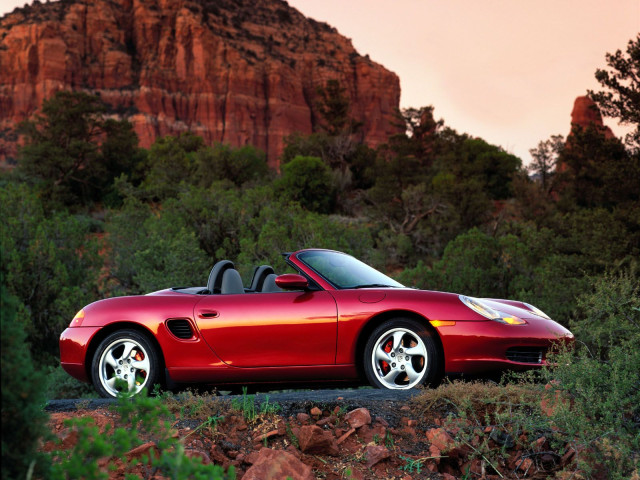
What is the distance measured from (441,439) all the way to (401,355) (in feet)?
3.37

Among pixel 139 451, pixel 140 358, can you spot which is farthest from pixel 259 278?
pixel 139 451

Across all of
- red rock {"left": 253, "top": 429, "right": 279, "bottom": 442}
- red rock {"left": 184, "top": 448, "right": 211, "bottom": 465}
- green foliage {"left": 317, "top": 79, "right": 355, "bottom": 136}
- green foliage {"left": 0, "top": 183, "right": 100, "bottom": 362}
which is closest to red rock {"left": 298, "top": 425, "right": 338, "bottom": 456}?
red rock {"left": 253, "top": 429, "right": 279, "bottom": 442}

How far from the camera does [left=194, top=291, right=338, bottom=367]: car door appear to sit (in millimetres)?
6012

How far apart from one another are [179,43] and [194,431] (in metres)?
115

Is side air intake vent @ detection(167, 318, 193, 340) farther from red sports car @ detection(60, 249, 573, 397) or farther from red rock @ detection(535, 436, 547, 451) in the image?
red rock @ detection(535, 436, 547, 451)

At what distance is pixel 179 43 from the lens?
113 m

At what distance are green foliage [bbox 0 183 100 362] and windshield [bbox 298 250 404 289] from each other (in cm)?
966

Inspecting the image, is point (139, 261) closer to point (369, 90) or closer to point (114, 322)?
point (114, 322)

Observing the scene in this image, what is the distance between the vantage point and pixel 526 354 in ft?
19.9

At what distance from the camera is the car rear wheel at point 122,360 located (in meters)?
6.41

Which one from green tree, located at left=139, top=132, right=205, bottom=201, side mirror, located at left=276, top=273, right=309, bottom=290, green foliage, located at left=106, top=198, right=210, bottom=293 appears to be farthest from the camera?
green tree, located at left=139, top=132, right=205, bottom=201

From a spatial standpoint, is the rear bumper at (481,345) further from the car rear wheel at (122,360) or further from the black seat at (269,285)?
the car rear wheel at (122,360)

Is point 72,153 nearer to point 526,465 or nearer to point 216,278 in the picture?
point 216,278

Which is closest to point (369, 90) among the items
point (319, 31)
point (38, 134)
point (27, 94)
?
point (319, 31)
